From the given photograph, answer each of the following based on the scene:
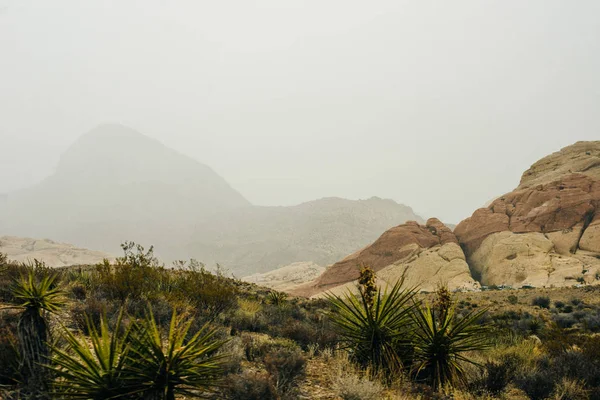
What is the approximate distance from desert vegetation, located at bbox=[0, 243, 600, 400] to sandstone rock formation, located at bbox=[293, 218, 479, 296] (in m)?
27.7

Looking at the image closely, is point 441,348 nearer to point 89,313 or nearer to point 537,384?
point 537,384

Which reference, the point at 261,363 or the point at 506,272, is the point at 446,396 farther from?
the point at 506,272

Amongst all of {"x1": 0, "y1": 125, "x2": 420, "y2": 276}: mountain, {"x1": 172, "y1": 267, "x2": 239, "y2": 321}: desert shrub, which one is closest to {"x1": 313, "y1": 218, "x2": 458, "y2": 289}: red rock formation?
{"x1": 172, "y1": 267, "x2": 239, "y2": 321}: desert shrub

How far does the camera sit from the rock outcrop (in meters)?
31.4

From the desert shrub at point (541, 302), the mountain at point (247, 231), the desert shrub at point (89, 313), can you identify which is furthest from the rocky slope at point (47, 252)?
the desert shrub at point (541, 302)

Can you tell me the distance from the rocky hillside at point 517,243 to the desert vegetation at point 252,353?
78.5 feet

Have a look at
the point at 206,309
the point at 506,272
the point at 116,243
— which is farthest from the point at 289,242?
the point at 206,309

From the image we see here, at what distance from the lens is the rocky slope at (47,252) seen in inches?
2872

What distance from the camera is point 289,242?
133m

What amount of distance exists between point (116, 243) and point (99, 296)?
17734 cm

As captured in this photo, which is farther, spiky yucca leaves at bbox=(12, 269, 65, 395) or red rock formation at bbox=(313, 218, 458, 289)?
red rock formation at bbox=(313, 218, 458, 289)

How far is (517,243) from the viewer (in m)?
35.5

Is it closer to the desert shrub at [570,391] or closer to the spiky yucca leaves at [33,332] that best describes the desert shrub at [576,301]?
the desert shrub at [570,391]

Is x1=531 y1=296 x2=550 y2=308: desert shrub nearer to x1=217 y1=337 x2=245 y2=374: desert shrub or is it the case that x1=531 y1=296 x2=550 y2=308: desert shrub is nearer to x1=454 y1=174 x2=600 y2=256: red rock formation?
x1=454 y1=174 x2=600 y2=256: red rock formation
